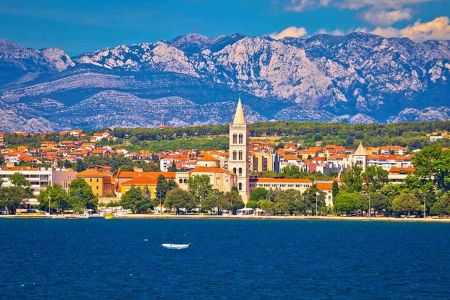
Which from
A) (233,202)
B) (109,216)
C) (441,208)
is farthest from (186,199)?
(441,208)

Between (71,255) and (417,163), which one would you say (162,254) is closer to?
(71,255)

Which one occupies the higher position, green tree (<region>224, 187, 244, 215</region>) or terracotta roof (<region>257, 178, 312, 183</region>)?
terracotta roof (<region>257, 178, 312, 183</region>)

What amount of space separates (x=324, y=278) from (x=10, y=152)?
133 meters

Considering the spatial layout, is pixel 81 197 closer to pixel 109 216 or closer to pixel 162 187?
pixel 109 216

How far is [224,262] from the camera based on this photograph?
6625 cm

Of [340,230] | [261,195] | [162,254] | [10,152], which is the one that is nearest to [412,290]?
[162,254]

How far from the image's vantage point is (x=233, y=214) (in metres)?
129

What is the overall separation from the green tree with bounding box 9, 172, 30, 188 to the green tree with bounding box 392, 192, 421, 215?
3807 centimetres

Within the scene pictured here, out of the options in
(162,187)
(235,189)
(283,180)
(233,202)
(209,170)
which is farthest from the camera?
(283,180)

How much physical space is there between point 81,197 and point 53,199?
12.9 ft

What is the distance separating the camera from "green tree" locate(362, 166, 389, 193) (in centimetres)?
12988

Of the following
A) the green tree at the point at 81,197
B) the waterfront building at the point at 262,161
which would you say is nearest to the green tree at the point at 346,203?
the green tree at the point at 81,197

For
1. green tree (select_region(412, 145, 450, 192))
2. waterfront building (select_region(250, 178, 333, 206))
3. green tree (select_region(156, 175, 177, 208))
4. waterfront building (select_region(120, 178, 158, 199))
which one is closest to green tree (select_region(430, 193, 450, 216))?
green tree (select_region(412, 145, 450, 192))

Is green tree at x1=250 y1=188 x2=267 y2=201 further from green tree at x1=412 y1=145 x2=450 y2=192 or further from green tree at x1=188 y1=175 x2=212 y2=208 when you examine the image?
green tree at x1=412 y1=145 x2=450 y2=192
